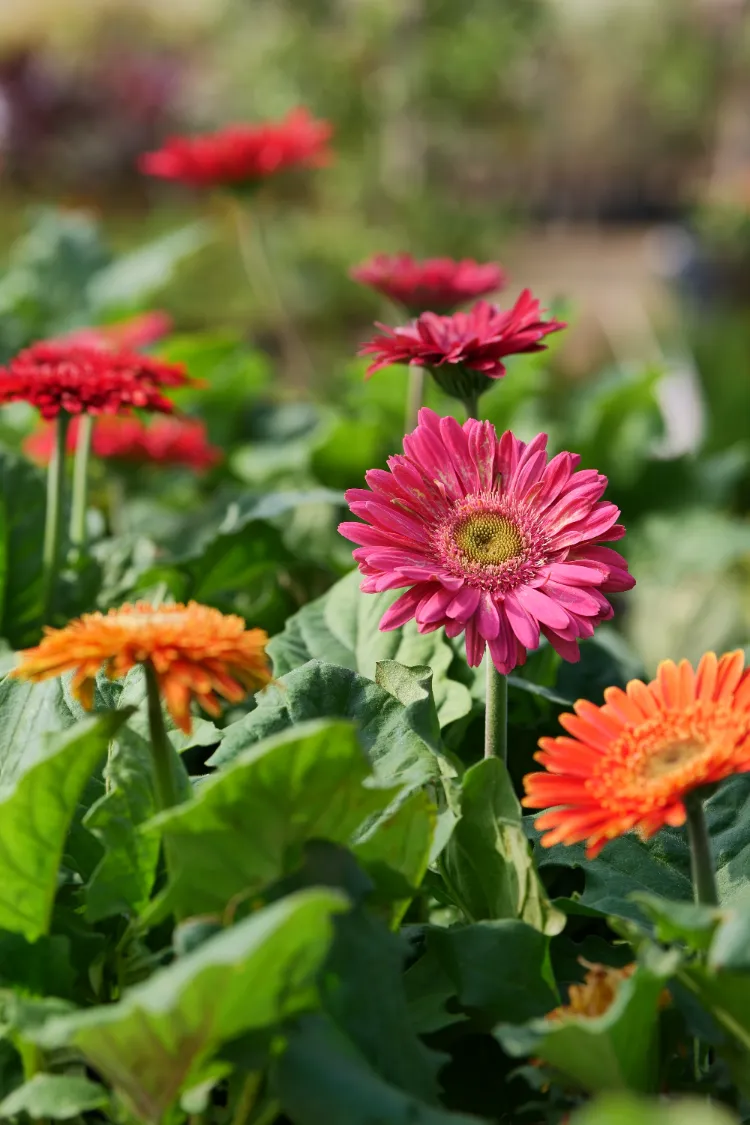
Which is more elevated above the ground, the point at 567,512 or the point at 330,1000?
the point at 567,512

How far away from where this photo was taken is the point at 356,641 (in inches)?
36.8

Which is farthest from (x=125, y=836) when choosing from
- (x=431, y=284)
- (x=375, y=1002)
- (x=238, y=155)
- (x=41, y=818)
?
(x=238, y=155)

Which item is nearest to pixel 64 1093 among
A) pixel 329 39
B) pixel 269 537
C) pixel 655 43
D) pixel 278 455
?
pixel 269 537

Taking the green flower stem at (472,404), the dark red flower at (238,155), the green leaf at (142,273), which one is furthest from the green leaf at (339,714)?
the green leaf at (142,273)

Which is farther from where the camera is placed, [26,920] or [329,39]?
[329,39]

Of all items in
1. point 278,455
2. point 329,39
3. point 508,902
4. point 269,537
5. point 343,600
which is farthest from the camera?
point 329,39

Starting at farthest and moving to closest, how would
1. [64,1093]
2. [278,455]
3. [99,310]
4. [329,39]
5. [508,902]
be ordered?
[329,39] < [99,310] < [278,455] < [508,902] < [64,1093]

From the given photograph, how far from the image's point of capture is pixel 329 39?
18.4 feet

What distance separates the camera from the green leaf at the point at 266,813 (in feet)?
1.89

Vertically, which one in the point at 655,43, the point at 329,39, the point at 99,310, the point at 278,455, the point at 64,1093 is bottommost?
the point at 64,1093

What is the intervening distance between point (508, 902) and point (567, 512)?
219 millimetres

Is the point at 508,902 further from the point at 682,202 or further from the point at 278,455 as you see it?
the point at 682,202

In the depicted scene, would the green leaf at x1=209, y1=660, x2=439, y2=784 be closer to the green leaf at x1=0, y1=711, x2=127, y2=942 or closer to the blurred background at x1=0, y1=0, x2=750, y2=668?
the green leaf at x1=0, y1=711, x2=127, y2=942

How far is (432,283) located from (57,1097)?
0.92m
